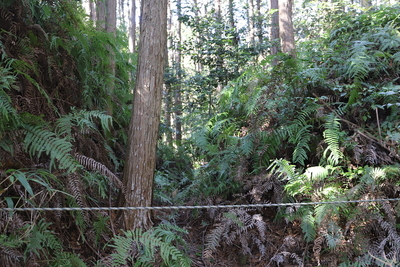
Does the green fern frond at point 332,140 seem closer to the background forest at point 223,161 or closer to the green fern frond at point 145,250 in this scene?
the background forest at point 223,161

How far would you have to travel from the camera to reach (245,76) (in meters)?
5.60

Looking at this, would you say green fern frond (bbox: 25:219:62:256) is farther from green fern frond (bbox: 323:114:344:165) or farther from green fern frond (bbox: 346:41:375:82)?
green fern frond (bbox: 346:41:375:82)

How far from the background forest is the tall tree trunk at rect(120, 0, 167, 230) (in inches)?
6.9

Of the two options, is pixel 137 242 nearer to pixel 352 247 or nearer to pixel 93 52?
pixel 352 247

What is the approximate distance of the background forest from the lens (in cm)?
271

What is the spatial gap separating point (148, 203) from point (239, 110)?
264 cm

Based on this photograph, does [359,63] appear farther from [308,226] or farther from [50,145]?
[50,145]

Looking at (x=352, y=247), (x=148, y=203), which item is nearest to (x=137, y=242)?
(x=148, y=203)

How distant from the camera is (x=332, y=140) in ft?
12.1

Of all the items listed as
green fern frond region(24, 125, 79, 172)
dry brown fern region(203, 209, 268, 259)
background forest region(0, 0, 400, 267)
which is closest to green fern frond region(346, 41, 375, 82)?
background forest region(0, 0, 400, 267)

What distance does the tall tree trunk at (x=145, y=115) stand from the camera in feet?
11.0

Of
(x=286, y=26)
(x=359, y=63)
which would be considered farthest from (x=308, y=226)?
(x=286, y=26)

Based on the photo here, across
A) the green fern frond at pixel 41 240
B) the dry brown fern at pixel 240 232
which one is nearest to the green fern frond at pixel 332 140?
the dry brown fern at pixel 240 232

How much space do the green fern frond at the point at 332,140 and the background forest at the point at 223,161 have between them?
22 millimetres
